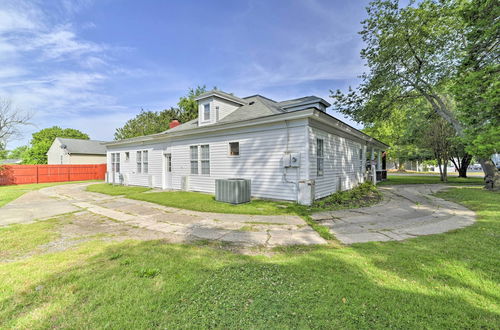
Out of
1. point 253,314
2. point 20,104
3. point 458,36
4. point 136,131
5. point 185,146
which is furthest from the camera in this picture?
point 136,131

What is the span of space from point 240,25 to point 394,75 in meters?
9.73

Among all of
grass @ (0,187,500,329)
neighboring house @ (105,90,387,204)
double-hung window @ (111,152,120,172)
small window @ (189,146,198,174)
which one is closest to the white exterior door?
neighboring house @ (105,90,387,204)

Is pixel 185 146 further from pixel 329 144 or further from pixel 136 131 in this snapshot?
pixel 136 131

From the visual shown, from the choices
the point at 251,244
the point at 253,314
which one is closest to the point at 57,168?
the point at 251,244

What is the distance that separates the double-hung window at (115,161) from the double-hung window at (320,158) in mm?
16129

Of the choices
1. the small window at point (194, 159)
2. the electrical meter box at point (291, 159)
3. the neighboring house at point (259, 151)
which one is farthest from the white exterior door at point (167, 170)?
the electrical meter box at point (291, 159)

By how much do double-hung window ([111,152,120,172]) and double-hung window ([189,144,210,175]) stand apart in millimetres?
9302

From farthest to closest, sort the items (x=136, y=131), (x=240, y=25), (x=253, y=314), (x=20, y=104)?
(x=136, y=131) → (x=20, y=104) → (x=240, y=25) → (x=253, y=314)

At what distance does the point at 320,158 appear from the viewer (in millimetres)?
8531

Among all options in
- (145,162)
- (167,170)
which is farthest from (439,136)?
(145,162)

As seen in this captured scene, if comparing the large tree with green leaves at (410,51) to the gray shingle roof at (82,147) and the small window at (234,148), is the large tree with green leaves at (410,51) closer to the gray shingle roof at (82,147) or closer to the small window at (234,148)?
the small window at (234,148)

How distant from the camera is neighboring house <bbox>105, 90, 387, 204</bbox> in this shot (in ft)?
25.2

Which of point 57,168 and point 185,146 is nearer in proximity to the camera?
point 185,146

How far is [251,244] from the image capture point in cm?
392
